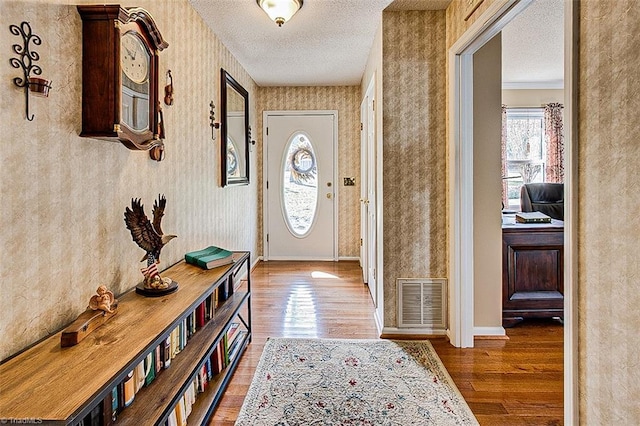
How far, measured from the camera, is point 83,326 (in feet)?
4.30

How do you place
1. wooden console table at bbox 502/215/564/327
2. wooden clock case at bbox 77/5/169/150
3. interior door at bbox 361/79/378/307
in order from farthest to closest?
interior door at bbox 361/79/378/307, wooden console table at bbox 502/215/564/327, wooden clock case at bbox 77/5/169/150

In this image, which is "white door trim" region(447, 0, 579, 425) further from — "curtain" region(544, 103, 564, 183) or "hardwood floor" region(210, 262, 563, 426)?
"curtain" region(544, 103, 564, 183)

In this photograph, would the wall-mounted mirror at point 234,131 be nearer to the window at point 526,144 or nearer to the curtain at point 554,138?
the window at point 526,144

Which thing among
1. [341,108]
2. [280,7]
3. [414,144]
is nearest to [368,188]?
[414,144]

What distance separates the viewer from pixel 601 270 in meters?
1.26

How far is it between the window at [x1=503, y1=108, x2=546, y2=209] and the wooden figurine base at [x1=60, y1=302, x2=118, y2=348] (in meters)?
5.71

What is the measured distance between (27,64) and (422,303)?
263 cm

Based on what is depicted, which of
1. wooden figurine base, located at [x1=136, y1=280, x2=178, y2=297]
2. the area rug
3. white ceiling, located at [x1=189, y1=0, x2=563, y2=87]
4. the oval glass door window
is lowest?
the area rug

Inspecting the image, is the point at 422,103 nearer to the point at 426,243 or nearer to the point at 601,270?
the point at 426,243

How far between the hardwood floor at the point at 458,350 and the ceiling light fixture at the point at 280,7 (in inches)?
88.5

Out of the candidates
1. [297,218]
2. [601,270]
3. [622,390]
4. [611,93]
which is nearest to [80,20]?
[611,93]

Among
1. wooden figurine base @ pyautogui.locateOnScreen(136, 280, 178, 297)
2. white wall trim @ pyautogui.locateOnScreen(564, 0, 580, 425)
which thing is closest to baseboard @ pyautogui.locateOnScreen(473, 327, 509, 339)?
white wall trim @ pyautogui.locateOnScreen(564, 0, 580, 425)

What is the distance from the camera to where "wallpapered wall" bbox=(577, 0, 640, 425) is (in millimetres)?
1129

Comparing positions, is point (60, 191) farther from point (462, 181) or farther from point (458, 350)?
point (458, 350)
